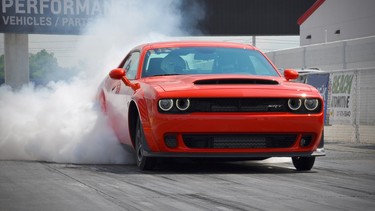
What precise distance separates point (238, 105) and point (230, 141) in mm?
376

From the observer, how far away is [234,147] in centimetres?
931

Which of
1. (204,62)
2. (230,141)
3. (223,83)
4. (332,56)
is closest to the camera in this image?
(230,141)

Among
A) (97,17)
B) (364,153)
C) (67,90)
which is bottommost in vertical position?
(364,153)

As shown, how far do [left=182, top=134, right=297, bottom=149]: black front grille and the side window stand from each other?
5.90 feet

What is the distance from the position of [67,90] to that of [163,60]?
2.65 meters

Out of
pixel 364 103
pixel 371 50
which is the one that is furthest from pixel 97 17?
pixel 364 103

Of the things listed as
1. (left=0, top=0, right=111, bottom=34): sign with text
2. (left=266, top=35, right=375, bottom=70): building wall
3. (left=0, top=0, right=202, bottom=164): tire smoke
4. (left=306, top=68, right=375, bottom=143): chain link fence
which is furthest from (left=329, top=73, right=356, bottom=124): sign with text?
(left=0, top=0, right=111, bottom=34): sign with text

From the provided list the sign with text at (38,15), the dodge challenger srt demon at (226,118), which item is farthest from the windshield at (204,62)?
the sign with text at (38,15)

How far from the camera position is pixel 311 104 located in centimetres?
956

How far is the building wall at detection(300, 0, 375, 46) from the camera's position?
37469 mm

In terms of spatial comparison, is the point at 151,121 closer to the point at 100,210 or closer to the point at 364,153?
the point at 100,210

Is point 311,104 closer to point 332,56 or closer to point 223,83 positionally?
point 223,83

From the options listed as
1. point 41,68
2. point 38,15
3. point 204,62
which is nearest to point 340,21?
point 38,15

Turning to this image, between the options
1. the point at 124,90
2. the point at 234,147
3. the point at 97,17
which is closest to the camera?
the point at 234,147
